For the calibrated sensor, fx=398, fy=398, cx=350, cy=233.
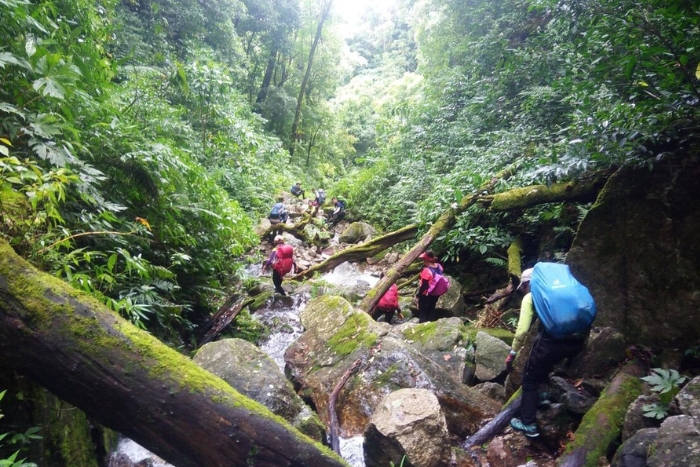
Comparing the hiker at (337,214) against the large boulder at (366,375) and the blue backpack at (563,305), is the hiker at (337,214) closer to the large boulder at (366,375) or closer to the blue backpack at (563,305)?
the large boulder at (366,375)

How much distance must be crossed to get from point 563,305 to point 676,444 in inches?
48.6

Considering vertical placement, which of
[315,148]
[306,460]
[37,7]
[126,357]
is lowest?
[315,148]

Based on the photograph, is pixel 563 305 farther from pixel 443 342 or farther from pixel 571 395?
pixel 443 342

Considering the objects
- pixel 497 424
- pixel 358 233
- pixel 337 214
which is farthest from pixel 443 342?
pixel 337 214

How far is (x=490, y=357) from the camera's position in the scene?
543cm

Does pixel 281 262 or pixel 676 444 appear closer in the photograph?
pixel 676 444

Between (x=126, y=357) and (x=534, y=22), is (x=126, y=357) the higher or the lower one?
the lower one

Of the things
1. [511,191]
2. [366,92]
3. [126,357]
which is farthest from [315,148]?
[126,357]

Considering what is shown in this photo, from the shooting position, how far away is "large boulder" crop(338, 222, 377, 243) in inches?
573

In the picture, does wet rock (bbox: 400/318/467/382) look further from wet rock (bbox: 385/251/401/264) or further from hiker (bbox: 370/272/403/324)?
wet rock (bbox: 385/251/401/264)

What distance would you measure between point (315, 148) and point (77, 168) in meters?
25.4

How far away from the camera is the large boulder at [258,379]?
4406 mm

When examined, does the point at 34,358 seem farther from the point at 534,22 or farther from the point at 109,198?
the point at 534,22

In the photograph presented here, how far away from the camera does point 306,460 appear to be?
104 inches
